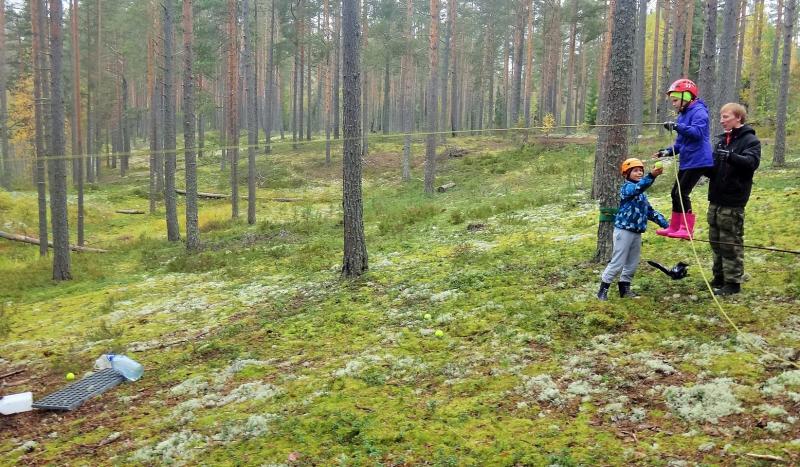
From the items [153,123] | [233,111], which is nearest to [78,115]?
[153,123]

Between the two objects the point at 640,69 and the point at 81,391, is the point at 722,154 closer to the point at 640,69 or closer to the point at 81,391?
the point at 81,391

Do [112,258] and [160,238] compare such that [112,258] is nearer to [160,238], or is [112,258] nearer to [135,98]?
[160,238]

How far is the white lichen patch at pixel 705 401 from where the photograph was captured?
12.6 feet

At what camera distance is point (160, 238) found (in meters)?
19.6

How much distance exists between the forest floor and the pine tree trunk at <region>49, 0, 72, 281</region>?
64.7 inches

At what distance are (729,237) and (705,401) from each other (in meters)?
2.44

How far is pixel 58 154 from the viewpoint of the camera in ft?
42.3

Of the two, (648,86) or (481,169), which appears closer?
(481,169)

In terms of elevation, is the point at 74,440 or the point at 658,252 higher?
the point at 658,252

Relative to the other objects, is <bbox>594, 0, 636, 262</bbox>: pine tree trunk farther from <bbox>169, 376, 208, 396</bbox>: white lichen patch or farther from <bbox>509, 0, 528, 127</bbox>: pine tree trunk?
<bbox>509, 0, 528, 127</bbox>: pine tree trunk

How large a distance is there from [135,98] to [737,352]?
207 feet

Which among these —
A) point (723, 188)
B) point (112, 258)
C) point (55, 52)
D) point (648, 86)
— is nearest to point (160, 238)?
point (112, 258)

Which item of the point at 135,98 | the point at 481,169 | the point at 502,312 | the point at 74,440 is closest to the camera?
the point at 74,440

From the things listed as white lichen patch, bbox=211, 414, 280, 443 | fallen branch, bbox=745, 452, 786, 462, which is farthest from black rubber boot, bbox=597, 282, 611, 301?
white lichen patch, bbox=211, 414, 280, 443
